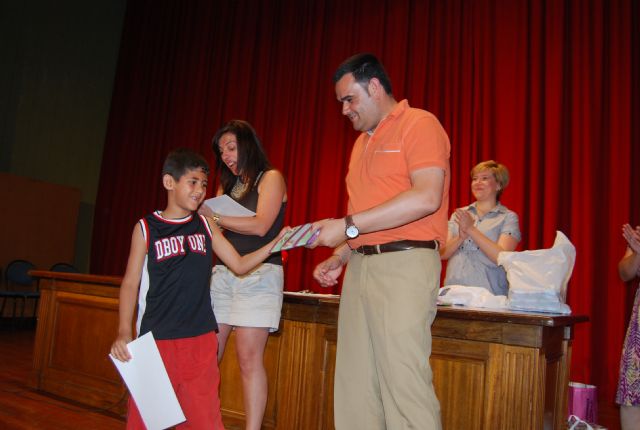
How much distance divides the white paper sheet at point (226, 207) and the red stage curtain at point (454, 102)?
116 inches

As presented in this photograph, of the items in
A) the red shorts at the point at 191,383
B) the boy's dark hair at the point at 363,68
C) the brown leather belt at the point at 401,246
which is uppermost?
the boy's dark hair at the point at 363,68

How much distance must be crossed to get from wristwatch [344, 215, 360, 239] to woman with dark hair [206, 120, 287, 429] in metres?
0.69

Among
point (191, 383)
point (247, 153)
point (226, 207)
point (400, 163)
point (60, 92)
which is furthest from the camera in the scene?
point (60, 92)

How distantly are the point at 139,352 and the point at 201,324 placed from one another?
0.78 feet

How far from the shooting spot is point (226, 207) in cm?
217

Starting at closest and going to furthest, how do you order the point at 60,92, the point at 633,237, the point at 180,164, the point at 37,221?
the point at 180,164
the point at 633,237
the point at 37,221
the point at 60,92

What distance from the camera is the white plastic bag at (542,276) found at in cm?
214

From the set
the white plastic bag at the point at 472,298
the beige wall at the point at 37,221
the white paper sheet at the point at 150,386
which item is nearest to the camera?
the white paper sheet at the point at 150,386

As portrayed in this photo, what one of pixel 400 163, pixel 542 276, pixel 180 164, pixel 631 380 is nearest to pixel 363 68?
pixel 400 163

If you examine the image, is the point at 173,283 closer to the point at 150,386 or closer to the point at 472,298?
the point at 150,386

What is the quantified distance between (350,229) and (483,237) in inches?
60.9

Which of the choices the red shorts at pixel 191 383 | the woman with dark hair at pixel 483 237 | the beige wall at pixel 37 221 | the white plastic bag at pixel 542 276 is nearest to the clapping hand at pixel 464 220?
the woman with dark hair at pixel 483 237

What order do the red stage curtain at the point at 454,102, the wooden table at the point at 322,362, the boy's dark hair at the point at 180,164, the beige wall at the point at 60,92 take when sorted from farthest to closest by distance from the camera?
the beige wall at the point at 60,92 < the red stage curtain at the point at 454,102 < the boy's dark hair at the point at 180,164 < the wooden table at the point at 322,362

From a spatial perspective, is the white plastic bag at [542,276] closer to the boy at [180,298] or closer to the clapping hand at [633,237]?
the clapping hand at [633,237]
